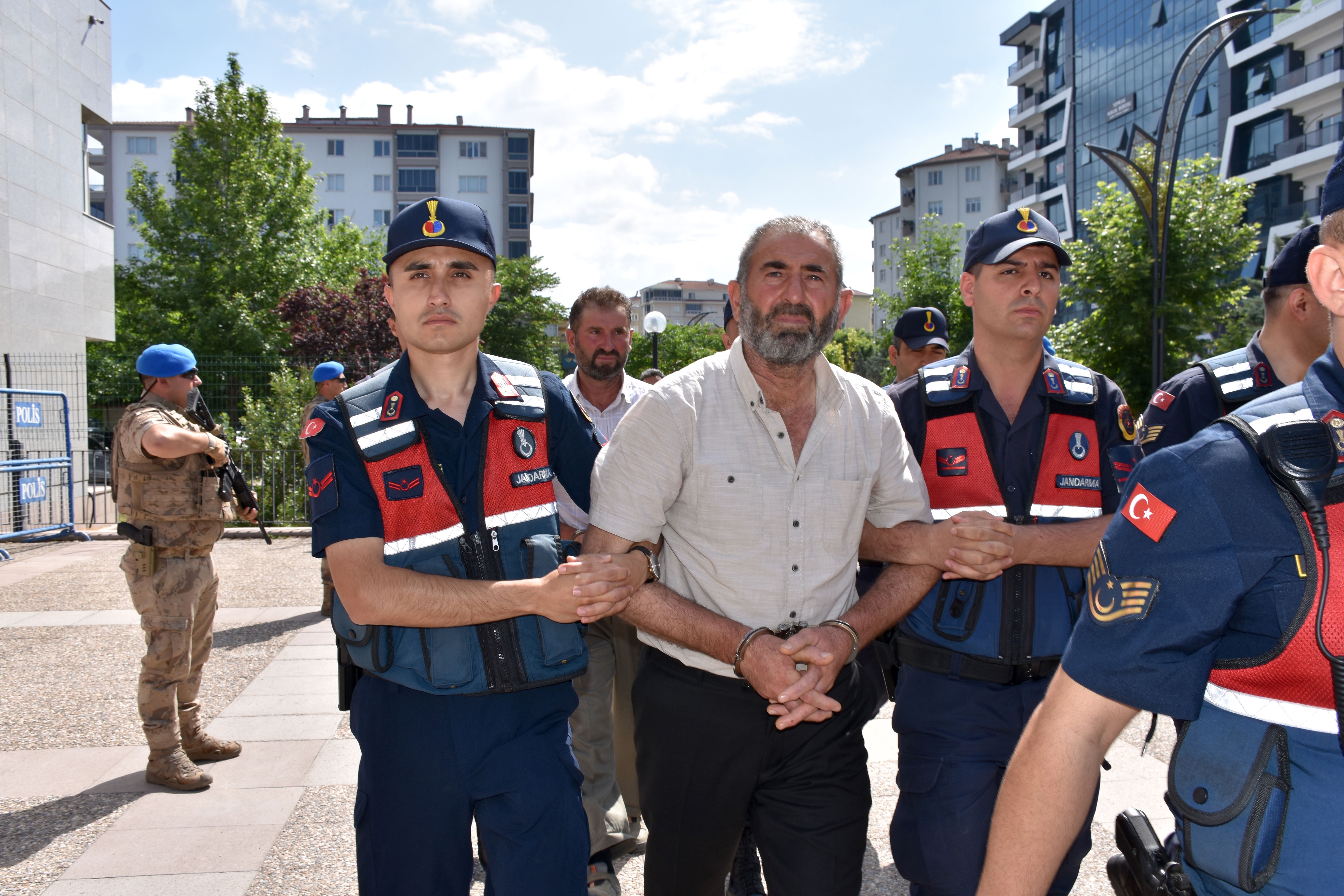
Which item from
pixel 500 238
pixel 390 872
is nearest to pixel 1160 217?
pixel 390 872

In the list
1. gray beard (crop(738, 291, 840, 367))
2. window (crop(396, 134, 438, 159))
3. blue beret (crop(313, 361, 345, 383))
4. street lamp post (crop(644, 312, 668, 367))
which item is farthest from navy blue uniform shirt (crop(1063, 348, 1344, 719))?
window (crop(396, 134, 438, 159))

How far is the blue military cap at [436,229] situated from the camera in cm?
266

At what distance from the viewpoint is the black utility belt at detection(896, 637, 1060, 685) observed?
2.91 metres

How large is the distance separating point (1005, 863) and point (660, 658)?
5.08ft

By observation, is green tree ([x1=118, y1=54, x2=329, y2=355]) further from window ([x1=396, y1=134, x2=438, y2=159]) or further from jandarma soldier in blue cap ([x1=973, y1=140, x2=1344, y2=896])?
window ([x1=396, y1=134, x2=438, y2=159])

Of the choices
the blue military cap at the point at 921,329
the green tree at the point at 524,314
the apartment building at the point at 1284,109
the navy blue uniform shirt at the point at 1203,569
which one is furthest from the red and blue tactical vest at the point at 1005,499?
the apartment building at the point at 1284,109

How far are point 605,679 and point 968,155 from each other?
3398 inches

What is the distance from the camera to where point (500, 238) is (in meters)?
71.3

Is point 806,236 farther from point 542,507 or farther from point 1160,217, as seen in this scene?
point 1160,217

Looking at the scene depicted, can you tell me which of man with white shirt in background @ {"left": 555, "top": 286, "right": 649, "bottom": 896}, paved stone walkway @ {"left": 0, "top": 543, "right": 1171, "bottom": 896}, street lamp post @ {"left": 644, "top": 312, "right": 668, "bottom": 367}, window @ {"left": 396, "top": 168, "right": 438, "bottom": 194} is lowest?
paved stone walkway @ {"left": 0, "top": 543, "right": 1171, "bottom": 896}

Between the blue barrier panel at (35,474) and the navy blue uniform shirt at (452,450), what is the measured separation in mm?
12512

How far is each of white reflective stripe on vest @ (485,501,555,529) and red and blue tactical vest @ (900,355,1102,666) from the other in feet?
4.47

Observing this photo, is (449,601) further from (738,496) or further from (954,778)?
(954,778)

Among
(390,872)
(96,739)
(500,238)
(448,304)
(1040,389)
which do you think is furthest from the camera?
(500,238)
